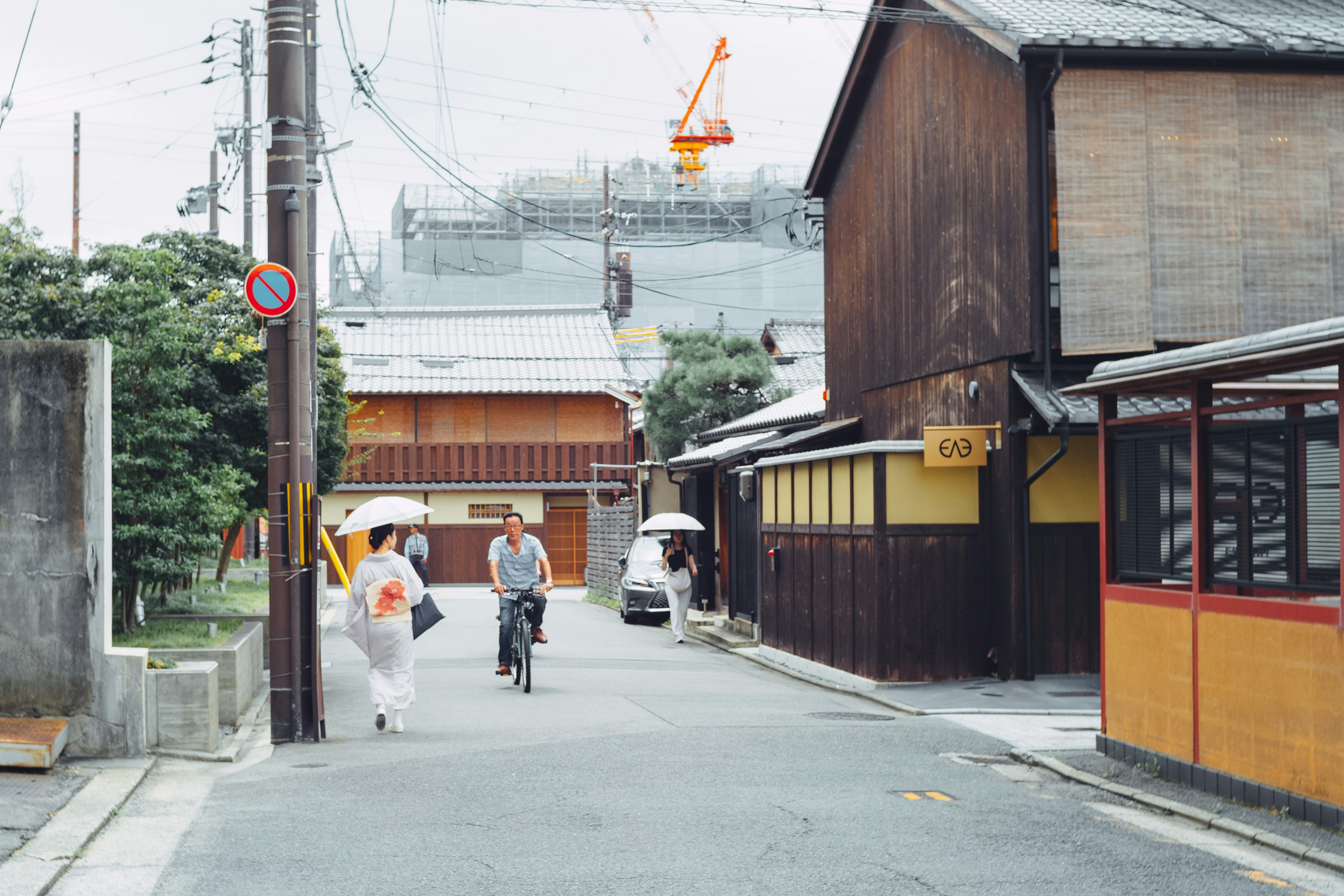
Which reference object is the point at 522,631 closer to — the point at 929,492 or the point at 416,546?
the point at 929,492

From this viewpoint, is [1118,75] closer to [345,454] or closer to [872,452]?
[872,452]

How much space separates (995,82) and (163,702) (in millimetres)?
10888

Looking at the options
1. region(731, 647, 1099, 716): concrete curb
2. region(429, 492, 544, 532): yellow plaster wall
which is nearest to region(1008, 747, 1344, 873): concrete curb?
region(731, 647, 1099, 716): concrete curb

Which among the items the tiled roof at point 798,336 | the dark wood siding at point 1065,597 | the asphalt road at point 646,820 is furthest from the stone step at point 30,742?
the tiled roof at point 798,336

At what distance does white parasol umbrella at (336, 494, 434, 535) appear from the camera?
39.4 feet

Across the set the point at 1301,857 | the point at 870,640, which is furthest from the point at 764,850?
the point at 870,640

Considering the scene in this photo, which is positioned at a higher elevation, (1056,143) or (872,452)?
(1056,143)

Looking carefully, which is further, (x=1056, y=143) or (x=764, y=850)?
(x=1056, y=143)

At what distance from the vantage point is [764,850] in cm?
688

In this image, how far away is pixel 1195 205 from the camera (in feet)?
47.4

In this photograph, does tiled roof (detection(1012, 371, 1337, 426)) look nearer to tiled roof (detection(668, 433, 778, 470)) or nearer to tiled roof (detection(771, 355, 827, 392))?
tiled roof (detection(668, 433, 778, 470))

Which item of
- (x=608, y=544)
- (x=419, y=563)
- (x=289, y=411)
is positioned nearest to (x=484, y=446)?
(x=608, y=544)

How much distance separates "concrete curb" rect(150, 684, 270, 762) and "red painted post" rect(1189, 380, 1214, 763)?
6736 millimetres

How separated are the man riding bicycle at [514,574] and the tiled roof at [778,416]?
9.23m
